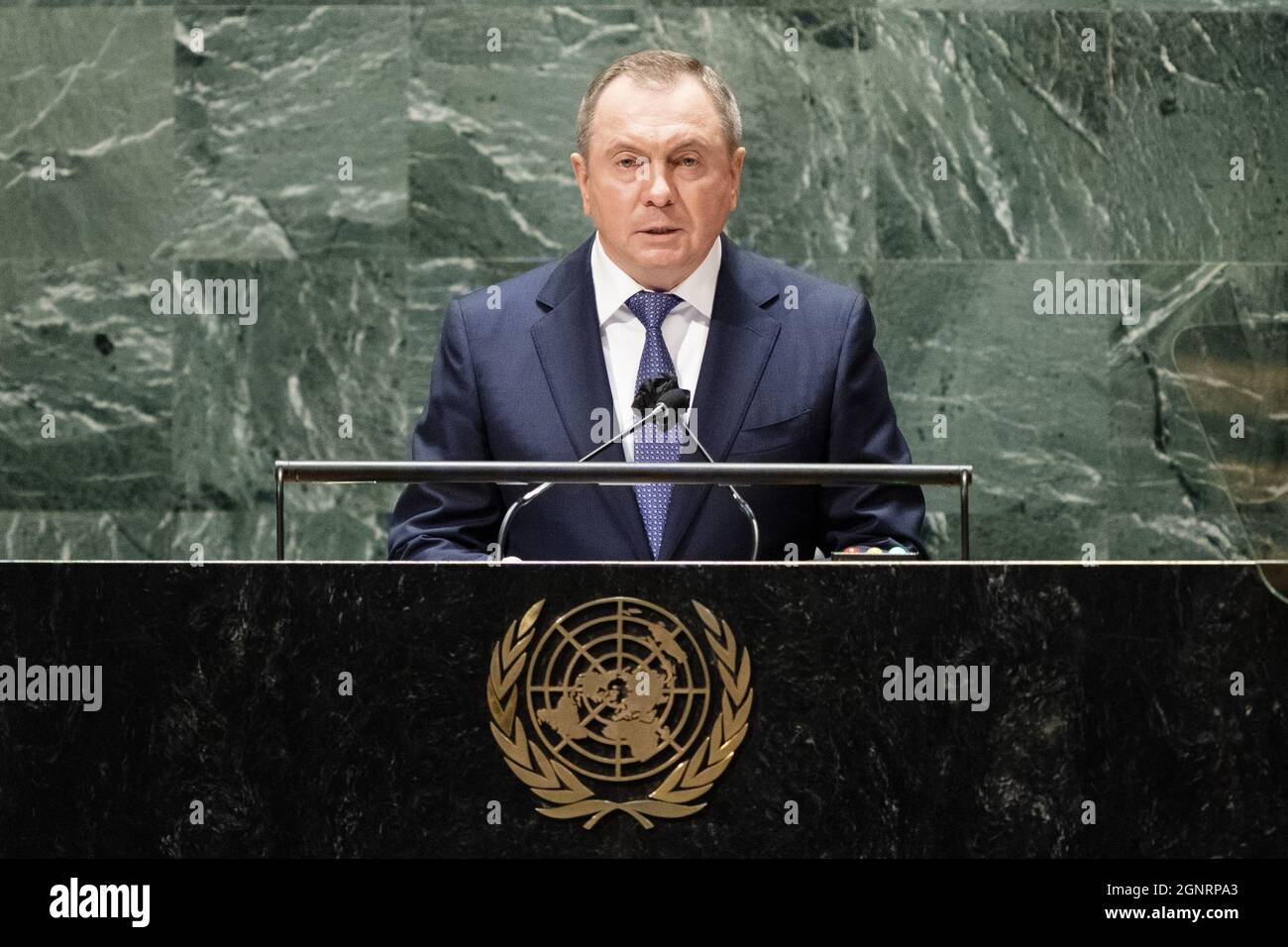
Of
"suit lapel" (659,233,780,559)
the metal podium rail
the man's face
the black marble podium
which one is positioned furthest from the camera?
the man's face

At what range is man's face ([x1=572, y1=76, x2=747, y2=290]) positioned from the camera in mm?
3795

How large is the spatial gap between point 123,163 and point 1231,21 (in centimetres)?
391

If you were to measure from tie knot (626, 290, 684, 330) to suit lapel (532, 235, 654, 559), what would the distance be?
0.31ft

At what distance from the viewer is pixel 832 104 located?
6.04m

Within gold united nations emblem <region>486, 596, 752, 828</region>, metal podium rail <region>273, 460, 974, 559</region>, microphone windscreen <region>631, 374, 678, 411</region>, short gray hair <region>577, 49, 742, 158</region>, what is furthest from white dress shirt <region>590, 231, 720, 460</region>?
gold united nations emblem <region>486, 596, 752, 828</region>

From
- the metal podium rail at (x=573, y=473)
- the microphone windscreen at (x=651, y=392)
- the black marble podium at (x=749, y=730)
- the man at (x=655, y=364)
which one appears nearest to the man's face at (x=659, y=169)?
→ the man at (x=655, y=364)

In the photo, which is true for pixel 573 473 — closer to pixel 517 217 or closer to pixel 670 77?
pixel 670 77

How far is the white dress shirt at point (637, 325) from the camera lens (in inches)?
150

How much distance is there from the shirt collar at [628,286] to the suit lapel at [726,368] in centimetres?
2

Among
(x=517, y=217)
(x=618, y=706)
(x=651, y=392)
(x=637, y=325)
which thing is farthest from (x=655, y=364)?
(x=517, y=217)

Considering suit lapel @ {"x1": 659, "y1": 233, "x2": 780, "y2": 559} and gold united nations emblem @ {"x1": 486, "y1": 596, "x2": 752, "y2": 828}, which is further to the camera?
suit lapel @ {"x1": 659, "y1": 233, "x2": 780, "y2": 559}

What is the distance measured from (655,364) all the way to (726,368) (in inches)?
6.1

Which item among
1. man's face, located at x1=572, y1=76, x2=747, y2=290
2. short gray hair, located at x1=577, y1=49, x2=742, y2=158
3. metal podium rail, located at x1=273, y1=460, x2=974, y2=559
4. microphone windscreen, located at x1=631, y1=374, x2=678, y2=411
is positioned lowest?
metal podium rail, located at x1=273, y1=460, x2=974, y2=559

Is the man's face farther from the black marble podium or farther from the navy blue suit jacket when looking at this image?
the black marble podium
